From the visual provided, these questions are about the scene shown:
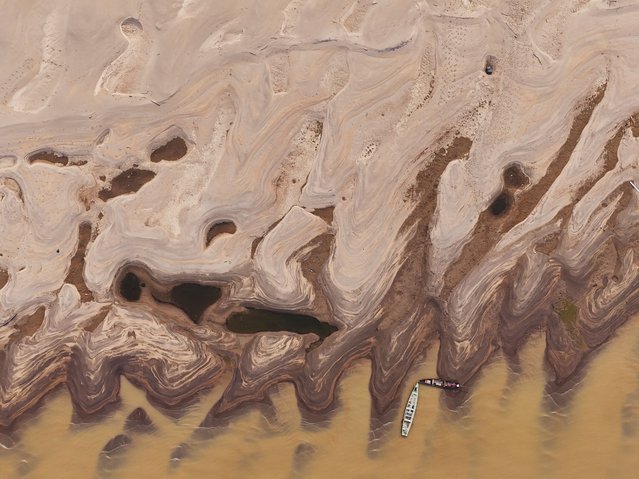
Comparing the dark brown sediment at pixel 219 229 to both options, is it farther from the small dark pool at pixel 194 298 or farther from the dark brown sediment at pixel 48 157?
the dark brown sediment at pixel 48 157

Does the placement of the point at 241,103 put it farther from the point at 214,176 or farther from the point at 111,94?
the point at 111,94

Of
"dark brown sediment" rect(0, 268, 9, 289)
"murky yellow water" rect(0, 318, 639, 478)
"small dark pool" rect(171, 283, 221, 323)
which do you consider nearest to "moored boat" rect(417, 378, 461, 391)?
"murky yellow water" rect(0, 318, 639, 478)

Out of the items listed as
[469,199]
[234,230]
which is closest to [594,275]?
[469,199]

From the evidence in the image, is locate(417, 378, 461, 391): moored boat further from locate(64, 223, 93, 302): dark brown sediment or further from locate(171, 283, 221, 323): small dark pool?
locate(64, 223, 93, 302): dark brown sediment

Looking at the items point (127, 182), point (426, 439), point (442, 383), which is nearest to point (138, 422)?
point (127, 182)

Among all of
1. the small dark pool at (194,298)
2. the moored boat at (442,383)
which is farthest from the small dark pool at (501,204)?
the small dark pool at (194,298)

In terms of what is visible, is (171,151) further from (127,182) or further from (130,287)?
(130,287)

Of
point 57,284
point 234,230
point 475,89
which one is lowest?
point 57,284
